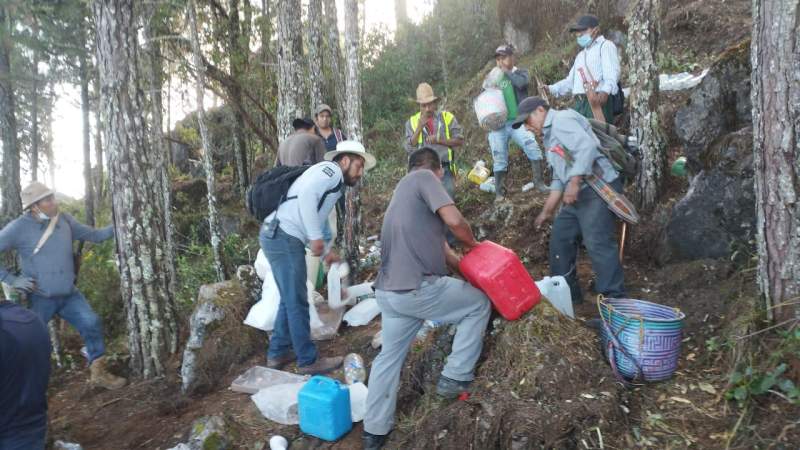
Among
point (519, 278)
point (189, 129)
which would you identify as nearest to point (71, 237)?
point (519, 278)

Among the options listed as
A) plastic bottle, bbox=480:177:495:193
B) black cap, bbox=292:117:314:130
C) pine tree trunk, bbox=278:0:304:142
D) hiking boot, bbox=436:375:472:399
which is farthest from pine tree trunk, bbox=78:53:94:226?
hiking boot, bbox=436:375:472:399

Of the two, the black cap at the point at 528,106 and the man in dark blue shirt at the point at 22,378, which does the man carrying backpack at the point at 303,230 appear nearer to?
the black cap at the point at 528,106

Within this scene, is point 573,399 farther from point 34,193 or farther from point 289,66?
point 289,66

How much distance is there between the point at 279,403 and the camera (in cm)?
434

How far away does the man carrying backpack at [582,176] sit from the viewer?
4.23m

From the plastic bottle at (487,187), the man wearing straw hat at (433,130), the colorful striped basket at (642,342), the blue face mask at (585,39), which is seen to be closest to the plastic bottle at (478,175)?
the plastic bottle at (487,187)

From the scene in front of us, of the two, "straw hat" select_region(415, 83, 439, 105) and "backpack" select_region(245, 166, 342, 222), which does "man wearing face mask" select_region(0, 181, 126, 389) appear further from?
"straw hat" select_region(415, 83, 439, 105)

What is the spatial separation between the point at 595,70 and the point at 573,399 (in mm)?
3625

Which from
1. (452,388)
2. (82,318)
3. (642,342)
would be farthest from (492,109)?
(82,318)

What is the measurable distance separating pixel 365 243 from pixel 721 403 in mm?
5523

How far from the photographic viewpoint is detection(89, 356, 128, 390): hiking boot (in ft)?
19.5

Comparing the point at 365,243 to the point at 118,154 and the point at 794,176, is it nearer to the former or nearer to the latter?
the point at 118,154

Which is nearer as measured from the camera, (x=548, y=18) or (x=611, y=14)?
(x=611, y=14)

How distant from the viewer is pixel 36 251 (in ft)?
18.4
